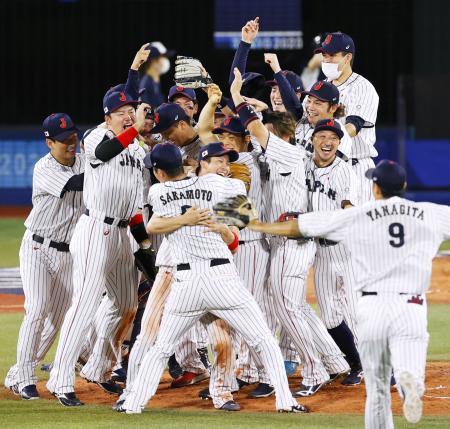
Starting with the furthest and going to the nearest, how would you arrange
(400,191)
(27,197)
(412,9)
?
(412,9) < (27,197) < (400,191)

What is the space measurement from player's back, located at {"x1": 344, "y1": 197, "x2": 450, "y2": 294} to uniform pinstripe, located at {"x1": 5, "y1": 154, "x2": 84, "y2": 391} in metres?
2.68

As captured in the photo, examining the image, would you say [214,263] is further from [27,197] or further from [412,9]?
[412,9]

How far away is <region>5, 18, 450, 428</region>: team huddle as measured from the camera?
6812 millimetres

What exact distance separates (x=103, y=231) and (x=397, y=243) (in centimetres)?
249

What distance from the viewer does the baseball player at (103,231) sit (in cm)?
734

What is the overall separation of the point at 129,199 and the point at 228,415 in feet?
5.29

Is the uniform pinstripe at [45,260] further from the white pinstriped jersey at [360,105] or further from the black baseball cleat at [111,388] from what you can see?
the white pinstriped jersey at [360,105]

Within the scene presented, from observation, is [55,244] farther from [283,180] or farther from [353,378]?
[353,378]

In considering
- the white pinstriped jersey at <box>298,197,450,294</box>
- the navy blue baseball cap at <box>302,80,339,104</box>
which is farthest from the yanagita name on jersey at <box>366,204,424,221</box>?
the navy blue baseball cap at <box>302,80,339,104</box>

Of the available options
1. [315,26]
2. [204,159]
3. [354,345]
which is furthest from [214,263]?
[315,26]

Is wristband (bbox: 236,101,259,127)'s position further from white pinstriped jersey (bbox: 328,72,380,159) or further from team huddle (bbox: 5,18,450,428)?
white pinstriped jersey (bbox: 328,72,380,159)

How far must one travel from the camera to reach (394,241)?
18.5 ft

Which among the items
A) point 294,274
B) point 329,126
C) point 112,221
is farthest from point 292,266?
point 112,221

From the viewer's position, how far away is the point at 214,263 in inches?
267
